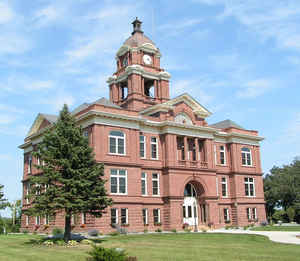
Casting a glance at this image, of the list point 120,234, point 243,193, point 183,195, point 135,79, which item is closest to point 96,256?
point 120,234

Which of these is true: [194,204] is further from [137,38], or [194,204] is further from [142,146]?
[137,38]

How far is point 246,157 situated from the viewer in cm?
5225

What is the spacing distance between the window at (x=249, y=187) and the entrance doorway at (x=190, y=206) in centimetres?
953

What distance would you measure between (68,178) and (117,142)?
12.5m

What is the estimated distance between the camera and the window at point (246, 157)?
5194 centimetres

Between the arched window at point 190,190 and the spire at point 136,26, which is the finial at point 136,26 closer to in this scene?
the spire at point 136,26

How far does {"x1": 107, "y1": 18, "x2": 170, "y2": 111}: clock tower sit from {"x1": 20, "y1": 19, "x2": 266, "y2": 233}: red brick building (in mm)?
133

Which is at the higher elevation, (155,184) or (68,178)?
(155,184)

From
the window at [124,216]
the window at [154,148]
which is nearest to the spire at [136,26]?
the window at [154,148]

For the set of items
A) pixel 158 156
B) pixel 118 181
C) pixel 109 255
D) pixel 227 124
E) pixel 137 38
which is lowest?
pixel 109 255

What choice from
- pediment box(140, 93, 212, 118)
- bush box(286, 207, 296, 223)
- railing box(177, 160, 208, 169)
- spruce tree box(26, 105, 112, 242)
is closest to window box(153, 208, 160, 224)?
railing box(177, 160, 208, 169)

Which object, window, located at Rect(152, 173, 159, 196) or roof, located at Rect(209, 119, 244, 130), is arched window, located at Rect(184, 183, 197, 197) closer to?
window, located at Rect(152, 173, 159, 196)

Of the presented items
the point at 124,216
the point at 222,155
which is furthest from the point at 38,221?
the point at 222,155

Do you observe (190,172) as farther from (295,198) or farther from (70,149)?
(295,198)
